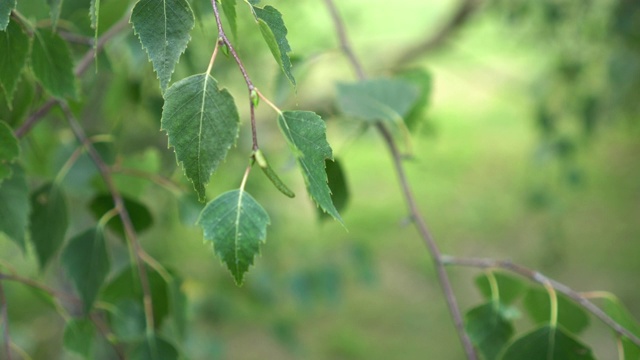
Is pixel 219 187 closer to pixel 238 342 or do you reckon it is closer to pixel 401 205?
pixel 238 342

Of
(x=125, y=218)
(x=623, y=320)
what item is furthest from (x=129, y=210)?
(x=623, y=320)

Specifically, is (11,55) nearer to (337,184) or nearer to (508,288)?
(337,184)

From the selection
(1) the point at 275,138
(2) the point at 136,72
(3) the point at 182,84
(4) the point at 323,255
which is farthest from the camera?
(1) the point at 275,138

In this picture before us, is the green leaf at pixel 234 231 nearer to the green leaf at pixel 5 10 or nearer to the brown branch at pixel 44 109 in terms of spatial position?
the green leaf at pixel 5 10

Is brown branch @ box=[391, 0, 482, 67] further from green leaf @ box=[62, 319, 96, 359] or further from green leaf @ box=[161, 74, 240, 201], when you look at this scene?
green leaf @ box=[161, 74, 240, 201]

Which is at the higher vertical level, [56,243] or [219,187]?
[56,243]

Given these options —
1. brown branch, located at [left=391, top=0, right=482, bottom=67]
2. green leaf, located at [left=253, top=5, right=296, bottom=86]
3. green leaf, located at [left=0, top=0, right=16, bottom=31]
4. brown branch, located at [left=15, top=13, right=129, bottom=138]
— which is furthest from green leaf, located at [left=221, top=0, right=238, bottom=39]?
brown branch, located at [left=391, top=0, right=482, bottom=67]

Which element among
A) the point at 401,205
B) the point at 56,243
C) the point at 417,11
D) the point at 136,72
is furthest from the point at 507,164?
the point at 56,243
